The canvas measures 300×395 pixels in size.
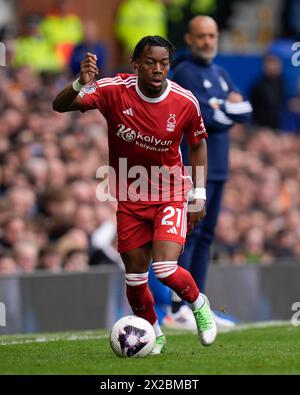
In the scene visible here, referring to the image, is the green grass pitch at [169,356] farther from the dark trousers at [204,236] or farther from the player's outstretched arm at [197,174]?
the player's outstretched arm at [197,174]

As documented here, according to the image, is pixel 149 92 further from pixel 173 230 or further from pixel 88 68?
pixel 173 230

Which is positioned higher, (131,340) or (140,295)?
(140,295)

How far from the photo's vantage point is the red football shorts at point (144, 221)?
382 inches

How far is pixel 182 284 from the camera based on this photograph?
9594mm

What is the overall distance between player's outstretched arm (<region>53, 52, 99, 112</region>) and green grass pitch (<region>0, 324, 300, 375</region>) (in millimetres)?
1762

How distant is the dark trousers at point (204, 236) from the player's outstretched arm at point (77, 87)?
8.88ft

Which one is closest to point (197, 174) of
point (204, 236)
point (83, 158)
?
point (204, 236)

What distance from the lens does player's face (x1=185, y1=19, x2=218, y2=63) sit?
39.2ft

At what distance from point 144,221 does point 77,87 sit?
1108mm

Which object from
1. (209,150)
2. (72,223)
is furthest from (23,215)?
(209,150)

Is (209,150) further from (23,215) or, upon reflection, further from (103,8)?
(103,8)

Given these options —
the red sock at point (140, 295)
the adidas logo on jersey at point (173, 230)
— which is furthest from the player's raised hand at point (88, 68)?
the red sock at point (140, 295)

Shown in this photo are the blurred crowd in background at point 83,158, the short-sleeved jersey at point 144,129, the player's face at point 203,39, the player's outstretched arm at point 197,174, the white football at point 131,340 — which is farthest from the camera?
the blurred crowd in background at point 83,158

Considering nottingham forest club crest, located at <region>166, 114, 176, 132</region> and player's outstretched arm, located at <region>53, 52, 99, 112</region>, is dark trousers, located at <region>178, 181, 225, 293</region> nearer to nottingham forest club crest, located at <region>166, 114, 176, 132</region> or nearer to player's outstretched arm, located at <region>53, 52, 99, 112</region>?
nottingham forest club crest, located at <region>166, 114, 176, 132</region>
